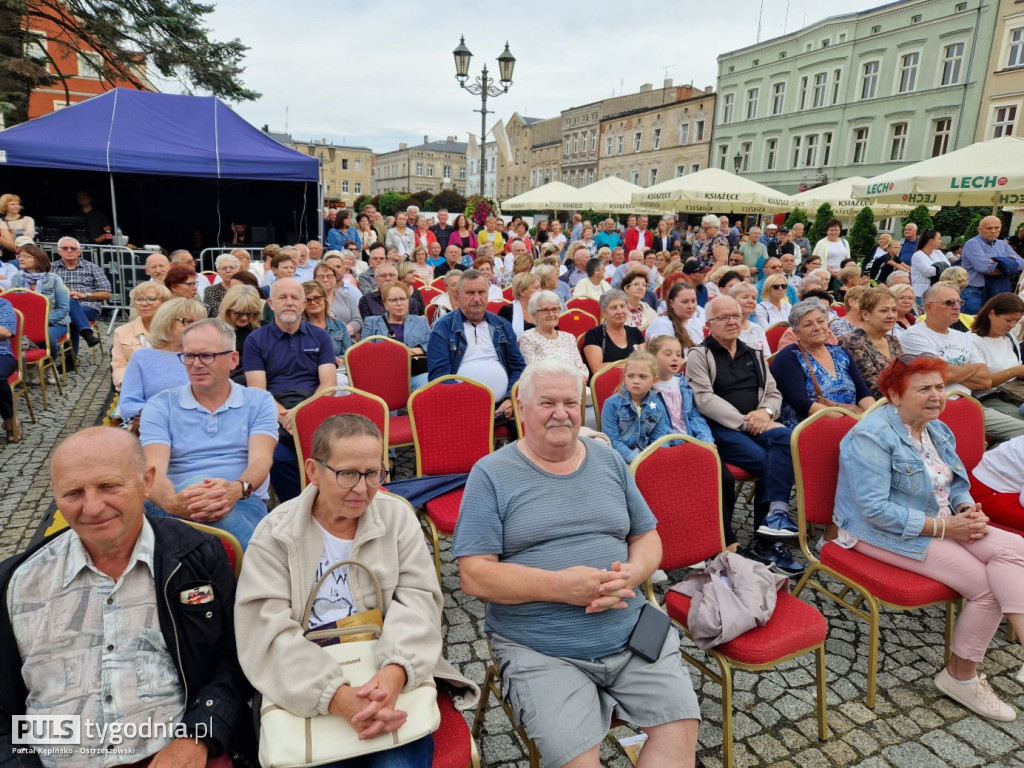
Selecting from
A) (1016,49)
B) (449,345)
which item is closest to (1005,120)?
(1016,49)

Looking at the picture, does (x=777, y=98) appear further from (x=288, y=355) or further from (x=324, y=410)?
(x=324, y=410)

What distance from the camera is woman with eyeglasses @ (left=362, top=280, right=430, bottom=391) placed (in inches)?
199

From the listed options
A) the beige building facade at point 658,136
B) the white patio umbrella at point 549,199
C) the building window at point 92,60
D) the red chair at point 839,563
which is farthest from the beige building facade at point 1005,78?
the building window at point 92,60

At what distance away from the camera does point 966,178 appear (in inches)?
288

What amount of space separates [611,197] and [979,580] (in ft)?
42.8

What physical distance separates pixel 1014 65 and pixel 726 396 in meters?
28.6

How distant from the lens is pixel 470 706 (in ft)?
6.17

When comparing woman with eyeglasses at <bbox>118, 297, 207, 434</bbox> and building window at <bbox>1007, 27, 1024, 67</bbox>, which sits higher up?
building window at <bbox>1007, 27, 1024, 67</bbox>

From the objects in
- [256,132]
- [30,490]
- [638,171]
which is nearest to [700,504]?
[30,490]

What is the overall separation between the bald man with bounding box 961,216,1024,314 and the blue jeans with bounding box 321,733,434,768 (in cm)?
941

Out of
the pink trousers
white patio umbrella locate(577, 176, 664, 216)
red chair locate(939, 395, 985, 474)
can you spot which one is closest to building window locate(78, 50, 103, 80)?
white patio umbrella locate(577, 176, 664, 216)

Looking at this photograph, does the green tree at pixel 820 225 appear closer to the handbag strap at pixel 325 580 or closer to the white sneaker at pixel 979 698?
the white sneaker at pixel 979 698

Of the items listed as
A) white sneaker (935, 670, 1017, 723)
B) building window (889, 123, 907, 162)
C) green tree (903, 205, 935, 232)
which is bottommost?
white sneaker (935, 670, 1017, 723)

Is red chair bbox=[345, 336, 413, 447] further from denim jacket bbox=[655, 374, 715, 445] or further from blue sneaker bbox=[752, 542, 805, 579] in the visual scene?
blue sneaker bbox=[752, 542, 805, 579]
